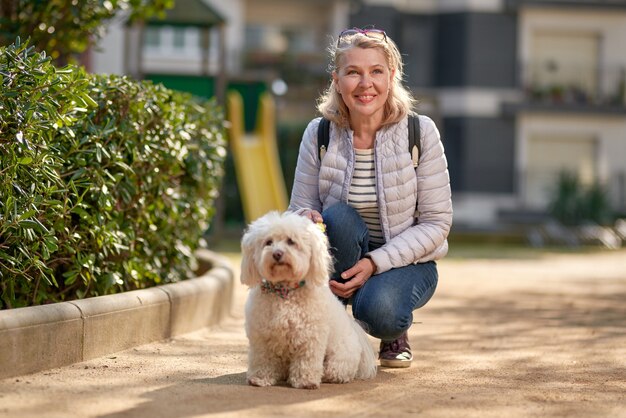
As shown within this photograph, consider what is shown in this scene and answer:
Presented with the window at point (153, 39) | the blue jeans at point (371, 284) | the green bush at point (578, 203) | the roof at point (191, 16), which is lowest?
the green bush at point (578, 203)

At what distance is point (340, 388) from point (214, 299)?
9.24ft

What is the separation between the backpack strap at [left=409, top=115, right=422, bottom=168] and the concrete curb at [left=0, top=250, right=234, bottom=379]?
1.86 metres

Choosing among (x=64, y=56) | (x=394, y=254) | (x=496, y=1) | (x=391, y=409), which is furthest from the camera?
(x=496, y=1)

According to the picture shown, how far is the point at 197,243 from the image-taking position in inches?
337

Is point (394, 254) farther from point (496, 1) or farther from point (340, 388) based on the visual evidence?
point (496, 1)

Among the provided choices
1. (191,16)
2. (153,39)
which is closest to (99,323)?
(191,16)

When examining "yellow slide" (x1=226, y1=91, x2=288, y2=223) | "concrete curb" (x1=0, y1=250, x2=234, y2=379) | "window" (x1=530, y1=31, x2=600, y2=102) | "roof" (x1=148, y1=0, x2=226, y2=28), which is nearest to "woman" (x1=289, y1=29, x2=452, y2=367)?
"concrete curb" (x1=0, y1=250, x2=234, y2=379)

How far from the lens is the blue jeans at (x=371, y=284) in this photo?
229 inches

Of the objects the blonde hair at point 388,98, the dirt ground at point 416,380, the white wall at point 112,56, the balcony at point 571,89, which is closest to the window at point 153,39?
the white wall at point 112,56

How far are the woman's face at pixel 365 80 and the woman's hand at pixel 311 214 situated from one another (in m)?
0.65

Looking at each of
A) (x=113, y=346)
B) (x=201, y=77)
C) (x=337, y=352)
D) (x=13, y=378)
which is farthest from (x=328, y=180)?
(x=201, y=77)

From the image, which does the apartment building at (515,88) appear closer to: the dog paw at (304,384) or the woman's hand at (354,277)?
the woman's hand at (354,277)

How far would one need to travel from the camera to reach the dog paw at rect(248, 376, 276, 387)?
5320 mm

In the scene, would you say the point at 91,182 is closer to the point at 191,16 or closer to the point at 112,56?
the point at 191,16
